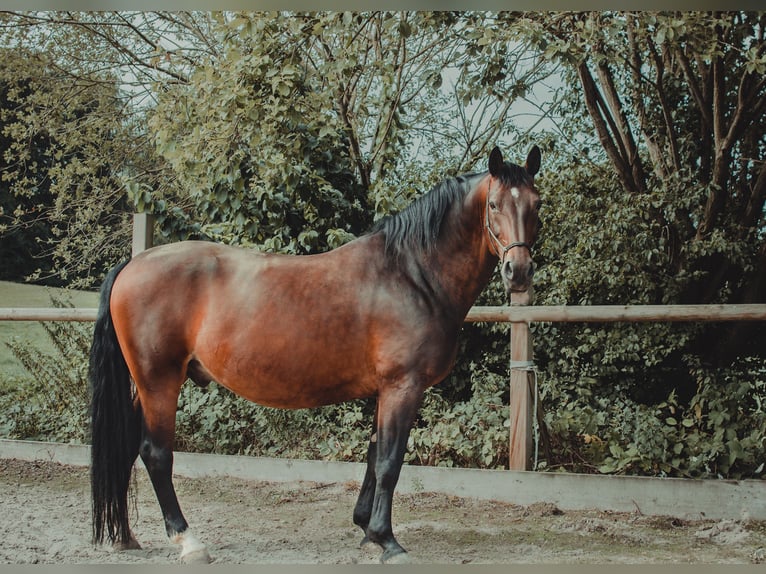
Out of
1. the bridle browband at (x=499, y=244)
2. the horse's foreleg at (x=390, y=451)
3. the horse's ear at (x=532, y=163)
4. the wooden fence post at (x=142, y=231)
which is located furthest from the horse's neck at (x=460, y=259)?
the wooden fence post at (x=142, y=231)

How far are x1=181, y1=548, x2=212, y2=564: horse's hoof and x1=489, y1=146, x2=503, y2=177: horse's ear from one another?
2.20m

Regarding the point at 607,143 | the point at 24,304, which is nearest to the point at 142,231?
the point at 607,143

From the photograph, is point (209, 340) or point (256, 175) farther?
point (256, 175)

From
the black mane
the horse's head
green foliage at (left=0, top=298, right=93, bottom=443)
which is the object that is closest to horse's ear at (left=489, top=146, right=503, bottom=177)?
the horse's head

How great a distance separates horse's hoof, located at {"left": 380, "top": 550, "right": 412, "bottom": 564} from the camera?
9.92 feet

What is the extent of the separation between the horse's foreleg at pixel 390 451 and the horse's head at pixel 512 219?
27.8 inches

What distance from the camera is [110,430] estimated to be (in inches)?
129

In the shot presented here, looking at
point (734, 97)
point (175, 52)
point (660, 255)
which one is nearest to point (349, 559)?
point (660, 255)

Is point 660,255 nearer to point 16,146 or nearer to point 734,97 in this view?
point 734,97

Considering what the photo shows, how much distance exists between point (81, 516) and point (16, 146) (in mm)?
6206

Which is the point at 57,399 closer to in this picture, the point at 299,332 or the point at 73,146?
the point at 73,146

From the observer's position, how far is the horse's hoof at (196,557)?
121 inches

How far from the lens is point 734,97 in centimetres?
611

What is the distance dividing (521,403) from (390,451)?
5.32 ft
